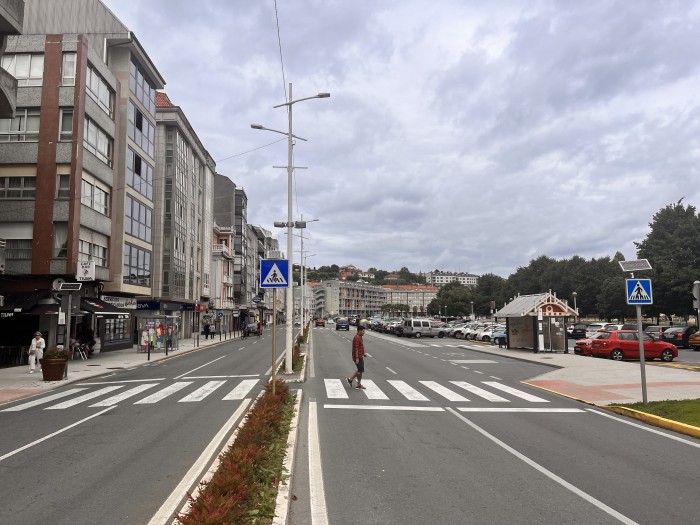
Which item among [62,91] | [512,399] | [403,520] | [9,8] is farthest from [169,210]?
[403,520]

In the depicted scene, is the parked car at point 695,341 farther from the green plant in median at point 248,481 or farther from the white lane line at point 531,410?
the green plant in median at point 248,481

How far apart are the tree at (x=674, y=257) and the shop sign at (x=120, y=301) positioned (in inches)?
Result: 1852

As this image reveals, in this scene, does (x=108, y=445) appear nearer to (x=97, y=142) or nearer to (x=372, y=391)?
(x=372, y=391)

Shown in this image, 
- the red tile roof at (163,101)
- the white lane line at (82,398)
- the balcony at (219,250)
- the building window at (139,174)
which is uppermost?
the red tile roof at (163,101)

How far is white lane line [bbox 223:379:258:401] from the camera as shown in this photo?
13.7m

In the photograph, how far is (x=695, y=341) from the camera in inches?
1318

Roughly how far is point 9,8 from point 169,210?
2844 cm

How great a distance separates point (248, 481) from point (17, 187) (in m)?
27.7

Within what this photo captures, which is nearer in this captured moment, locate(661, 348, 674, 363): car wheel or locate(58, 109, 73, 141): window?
locate(661, 348, 674, 363): car wheel

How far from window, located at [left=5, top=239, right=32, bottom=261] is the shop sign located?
5.44 meters

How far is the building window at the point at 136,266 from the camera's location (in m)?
34.3

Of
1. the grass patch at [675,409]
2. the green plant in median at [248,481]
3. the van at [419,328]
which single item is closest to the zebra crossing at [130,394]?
the green plant in median at [248,481]

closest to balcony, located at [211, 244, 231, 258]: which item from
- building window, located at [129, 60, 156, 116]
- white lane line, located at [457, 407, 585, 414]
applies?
building window, located at [129, 60, 156, 116]

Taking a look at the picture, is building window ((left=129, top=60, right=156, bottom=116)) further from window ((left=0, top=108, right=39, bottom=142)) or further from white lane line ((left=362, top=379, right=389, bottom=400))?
white lane line ((left=362, top=379, right=389, bottom=400))
